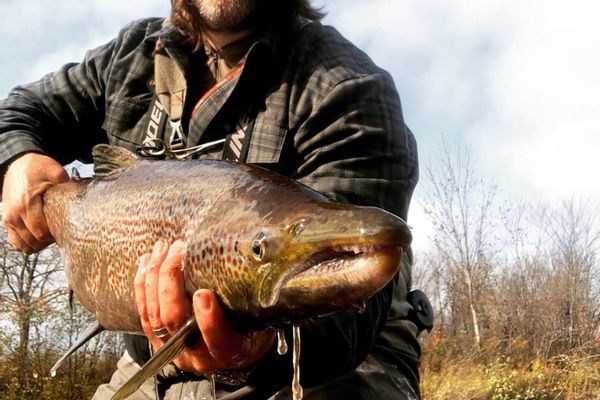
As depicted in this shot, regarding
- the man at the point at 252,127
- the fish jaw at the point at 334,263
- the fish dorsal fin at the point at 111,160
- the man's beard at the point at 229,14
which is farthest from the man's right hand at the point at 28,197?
the fish jaw at the point at 334,263

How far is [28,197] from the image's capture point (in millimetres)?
3438

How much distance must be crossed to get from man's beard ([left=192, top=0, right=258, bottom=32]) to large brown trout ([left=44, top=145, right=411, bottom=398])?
1.24m

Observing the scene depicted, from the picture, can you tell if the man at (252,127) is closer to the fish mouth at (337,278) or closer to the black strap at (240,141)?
the black strap at (240,141)

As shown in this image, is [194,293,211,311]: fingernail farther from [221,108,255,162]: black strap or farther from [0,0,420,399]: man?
[221,108,255,162]: black strap

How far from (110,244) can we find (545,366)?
20936 mm

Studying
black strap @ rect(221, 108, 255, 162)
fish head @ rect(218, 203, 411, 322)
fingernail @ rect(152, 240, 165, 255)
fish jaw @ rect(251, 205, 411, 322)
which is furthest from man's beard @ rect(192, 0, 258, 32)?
fish jaw @ rect(251, 205, 411, 322)

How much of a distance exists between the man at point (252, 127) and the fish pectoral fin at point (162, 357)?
0.53m

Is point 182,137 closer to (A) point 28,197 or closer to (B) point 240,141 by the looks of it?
(B) point 240,141

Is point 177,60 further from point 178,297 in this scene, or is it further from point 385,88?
point 178,297

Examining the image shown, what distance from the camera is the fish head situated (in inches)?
63.9

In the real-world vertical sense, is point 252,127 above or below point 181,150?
above

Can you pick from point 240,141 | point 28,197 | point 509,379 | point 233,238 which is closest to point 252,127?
point 240,141

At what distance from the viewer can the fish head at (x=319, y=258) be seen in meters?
1.62

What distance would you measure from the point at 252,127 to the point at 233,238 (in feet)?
5.24
